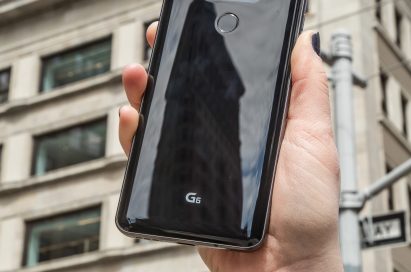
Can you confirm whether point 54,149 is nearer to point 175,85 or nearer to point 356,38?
point 356,38

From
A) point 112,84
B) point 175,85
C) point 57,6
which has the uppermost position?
point 57,6

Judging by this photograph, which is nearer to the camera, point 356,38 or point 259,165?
point 259,165

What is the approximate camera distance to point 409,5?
29.9 m

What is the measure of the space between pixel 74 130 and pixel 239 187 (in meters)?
24.4

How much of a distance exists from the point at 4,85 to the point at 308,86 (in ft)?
90.3

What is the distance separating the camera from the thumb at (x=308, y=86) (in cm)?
260

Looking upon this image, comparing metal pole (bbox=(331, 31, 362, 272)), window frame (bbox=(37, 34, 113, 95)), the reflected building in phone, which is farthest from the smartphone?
window frame (bbox=(37, 34, 113, 95))

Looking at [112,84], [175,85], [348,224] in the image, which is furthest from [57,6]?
[175,85]

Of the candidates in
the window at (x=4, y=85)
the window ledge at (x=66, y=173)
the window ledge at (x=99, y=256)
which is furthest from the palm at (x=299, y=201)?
the window at (x=4, y=85)

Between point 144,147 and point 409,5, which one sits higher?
point 409,5

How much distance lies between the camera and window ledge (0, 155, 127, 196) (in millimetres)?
25125

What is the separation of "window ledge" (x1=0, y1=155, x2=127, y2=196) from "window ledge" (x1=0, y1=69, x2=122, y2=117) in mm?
2399

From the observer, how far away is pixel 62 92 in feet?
89.9

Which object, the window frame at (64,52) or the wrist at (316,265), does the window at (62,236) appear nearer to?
the window frame at (64,52)
